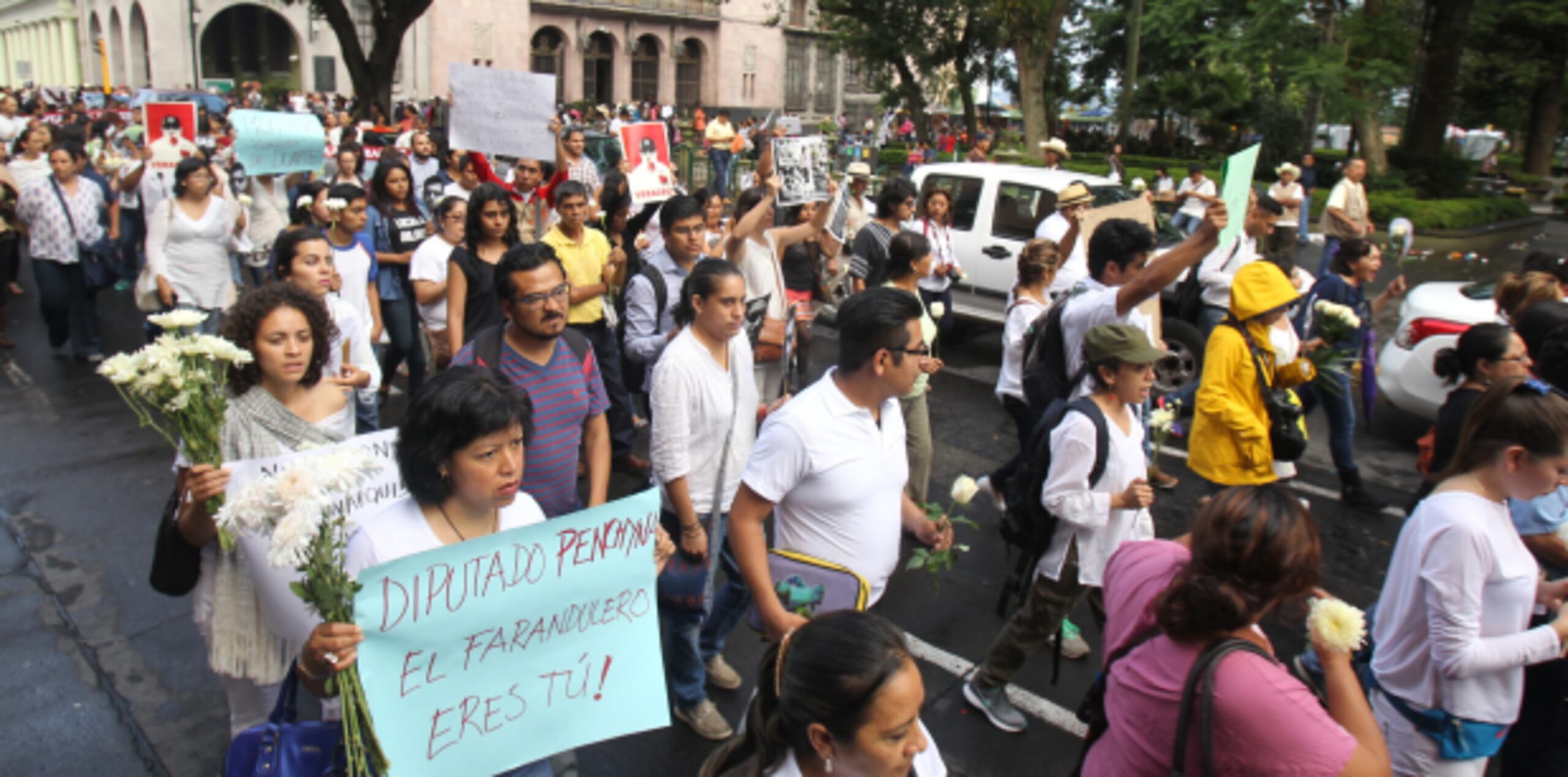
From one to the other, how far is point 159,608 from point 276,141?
4.49m

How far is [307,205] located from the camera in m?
6.86

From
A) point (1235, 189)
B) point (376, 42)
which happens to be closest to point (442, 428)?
point (1235, 189)

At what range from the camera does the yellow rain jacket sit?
4.53 metres

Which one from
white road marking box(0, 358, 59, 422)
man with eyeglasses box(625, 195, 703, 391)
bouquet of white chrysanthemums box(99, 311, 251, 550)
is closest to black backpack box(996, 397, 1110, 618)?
man with eyeglasses box(625, 195, 703, 391)

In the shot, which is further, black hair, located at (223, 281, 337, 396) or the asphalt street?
the asphalt street

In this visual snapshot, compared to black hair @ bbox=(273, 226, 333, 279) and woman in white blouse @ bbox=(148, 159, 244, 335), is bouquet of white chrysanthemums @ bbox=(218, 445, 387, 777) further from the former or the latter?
woman in white blouse @ bbox=(148, 159, 244, 335)

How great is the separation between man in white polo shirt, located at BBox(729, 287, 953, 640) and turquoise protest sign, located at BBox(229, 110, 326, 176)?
644 cm

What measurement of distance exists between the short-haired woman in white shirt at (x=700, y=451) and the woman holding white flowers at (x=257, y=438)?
3.63 feet

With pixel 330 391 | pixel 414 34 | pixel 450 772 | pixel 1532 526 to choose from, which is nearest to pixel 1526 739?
pixel 1532 526

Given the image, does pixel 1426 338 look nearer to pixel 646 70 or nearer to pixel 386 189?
pixel 386 189

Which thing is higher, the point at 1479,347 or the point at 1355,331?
the point at 1479,347

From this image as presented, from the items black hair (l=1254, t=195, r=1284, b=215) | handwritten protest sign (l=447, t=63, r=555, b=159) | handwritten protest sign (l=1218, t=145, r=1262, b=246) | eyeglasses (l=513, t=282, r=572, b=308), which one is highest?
handwritten protest sign (l=447, t=63, r=555, b=159)

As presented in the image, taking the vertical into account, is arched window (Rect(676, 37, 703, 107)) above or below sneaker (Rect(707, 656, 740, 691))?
above

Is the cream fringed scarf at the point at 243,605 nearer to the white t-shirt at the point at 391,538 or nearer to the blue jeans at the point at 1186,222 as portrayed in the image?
the white t-shirt at the point at 391,538
